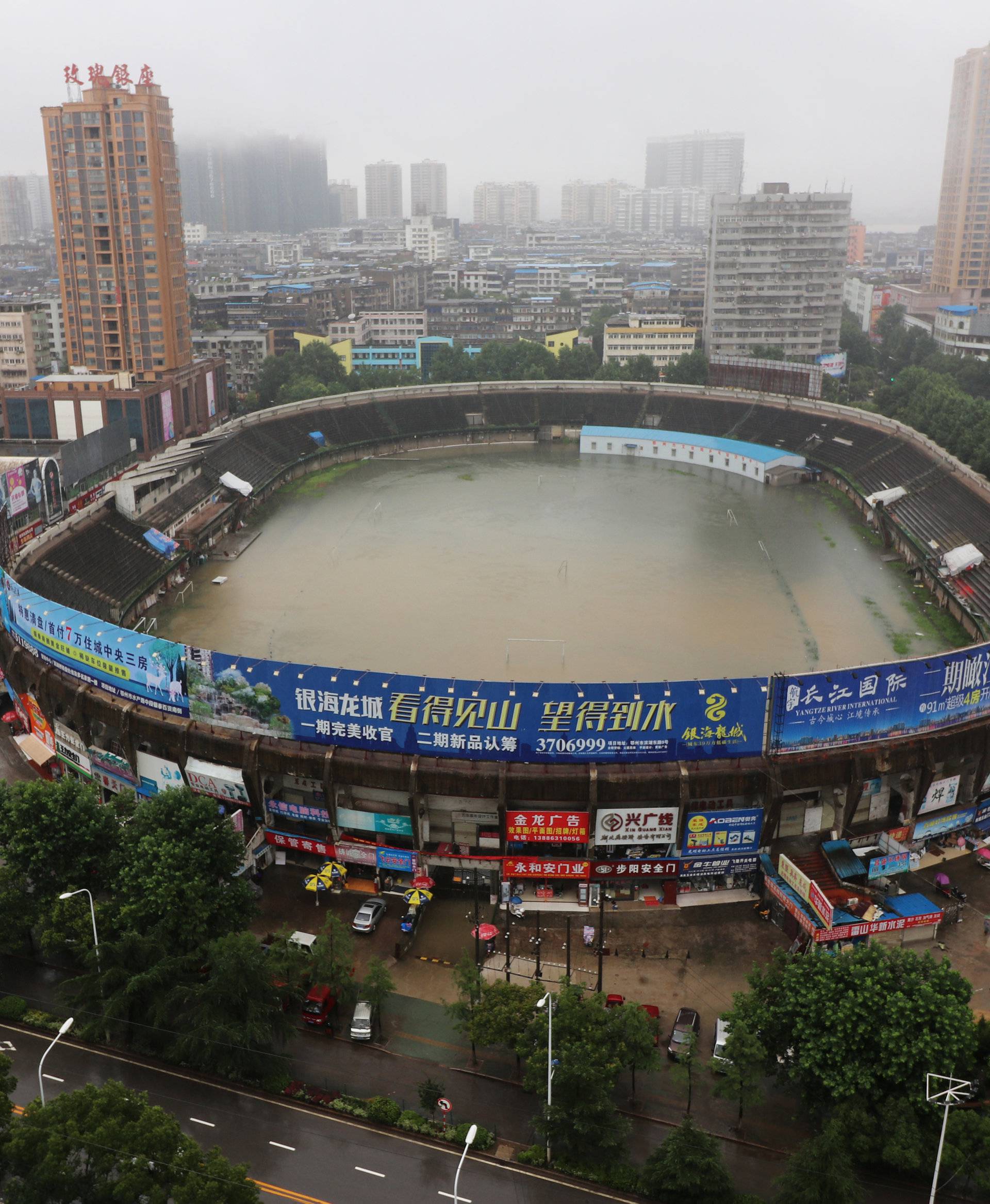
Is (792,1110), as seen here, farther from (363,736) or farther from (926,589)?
(926,589)

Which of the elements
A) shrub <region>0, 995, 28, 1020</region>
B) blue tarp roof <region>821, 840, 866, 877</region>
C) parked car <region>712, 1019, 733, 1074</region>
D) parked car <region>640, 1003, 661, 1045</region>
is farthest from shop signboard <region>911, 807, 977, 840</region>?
shrub <region>0, 995, 28, 1020</region>

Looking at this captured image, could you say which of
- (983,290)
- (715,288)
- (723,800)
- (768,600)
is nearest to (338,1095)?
(723,800)

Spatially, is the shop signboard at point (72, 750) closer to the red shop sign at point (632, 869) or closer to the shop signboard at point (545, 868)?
the shop signboard at point (545, 868)

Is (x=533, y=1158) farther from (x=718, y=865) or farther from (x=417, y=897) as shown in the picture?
(x=718, y=865)

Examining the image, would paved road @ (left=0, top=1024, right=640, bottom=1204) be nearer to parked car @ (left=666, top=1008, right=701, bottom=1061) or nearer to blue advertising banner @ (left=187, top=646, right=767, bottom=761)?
parked car @ (left=666, top=1008, right=701, bottom=1061)

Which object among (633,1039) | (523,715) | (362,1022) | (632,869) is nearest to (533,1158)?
(633,1039)

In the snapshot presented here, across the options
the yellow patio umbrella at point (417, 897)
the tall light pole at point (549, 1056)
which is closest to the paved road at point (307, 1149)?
the tall light pole at point (549, 1056)

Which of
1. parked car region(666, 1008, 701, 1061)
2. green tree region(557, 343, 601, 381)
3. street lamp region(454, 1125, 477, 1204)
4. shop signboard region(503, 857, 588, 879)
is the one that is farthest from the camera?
green tree region(557, 343, 601, 381)
